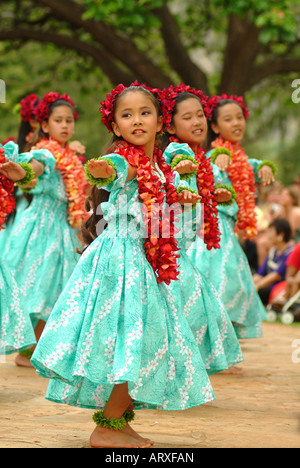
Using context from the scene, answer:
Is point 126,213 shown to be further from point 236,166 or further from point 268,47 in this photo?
point 268,47

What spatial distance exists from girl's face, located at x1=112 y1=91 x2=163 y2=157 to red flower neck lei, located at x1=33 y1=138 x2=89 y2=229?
215 centimetres

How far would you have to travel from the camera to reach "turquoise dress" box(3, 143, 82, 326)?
5684mm

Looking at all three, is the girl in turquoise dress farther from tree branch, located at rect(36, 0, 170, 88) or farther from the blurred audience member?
tree branch, located at rect(36, 0, 170, 88)

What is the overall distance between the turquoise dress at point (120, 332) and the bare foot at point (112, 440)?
0.19 meters

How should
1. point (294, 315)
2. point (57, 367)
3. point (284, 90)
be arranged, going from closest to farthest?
point (57, 367), point (294, 315), point (284, 90)

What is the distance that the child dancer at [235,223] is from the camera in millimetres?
5613

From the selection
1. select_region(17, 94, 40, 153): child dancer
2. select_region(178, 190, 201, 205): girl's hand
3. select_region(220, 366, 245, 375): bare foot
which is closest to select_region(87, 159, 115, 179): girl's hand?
select_region(178, 190, 201, 205): girl's hand

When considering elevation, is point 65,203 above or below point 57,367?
above

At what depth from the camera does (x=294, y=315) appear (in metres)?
8.91

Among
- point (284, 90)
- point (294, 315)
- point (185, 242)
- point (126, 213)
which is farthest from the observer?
point (284, 90)

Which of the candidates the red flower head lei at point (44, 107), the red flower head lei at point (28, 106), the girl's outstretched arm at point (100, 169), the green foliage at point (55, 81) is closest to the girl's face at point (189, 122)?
the red flower head lei at point (44, 107)

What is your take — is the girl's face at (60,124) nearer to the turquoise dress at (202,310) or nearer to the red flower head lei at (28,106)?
the red flower head lei at (28,106)

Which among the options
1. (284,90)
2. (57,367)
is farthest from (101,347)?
(284,90)
